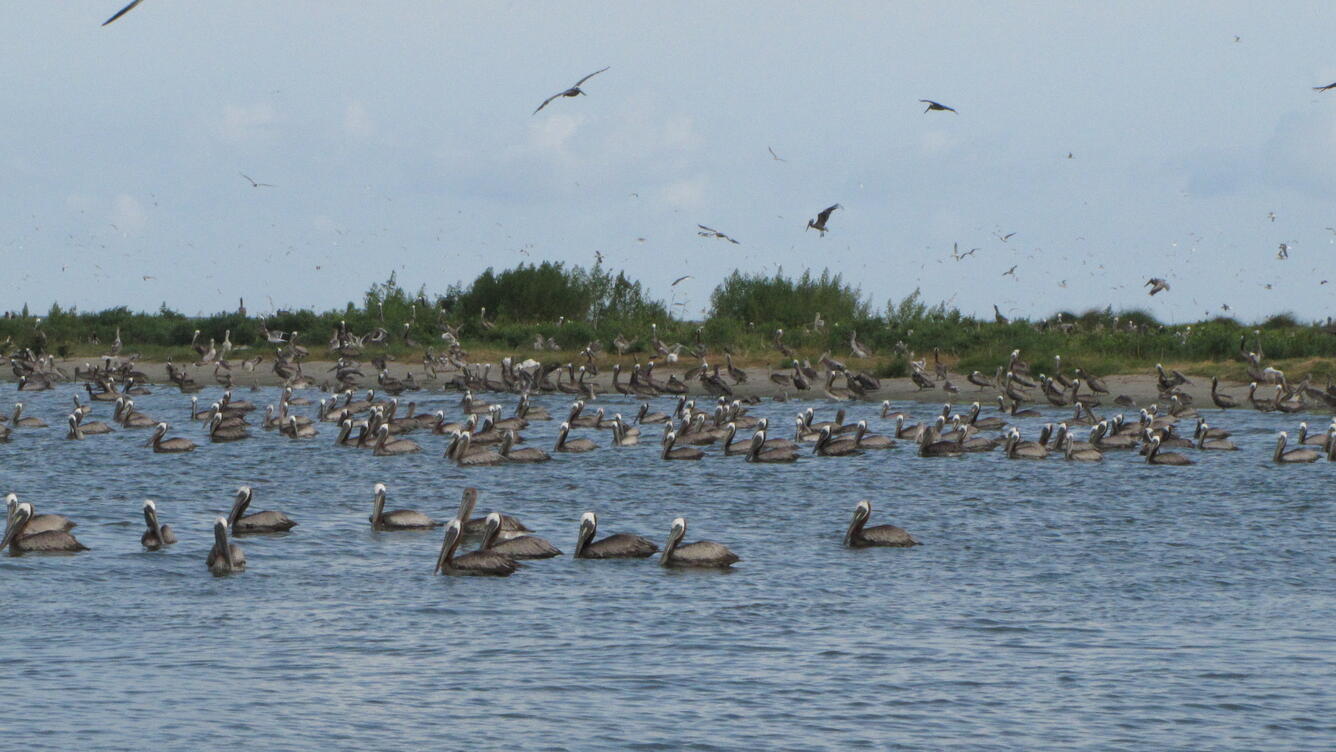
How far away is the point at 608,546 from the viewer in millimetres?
16953

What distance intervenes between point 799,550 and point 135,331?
43457 mm

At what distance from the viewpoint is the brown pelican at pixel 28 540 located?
55.7ft

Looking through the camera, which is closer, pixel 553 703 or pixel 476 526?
pixel 553 703

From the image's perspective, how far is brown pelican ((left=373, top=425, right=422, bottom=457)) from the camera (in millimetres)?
27938

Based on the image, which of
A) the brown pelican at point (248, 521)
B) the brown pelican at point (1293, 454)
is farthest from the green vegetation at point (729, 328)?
the brown pelican at point (248, 521)

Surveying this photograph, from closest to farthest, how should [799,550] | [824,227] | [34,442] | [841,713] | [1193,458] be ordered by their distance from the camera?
[841,713] < [799,550] < [824,227] < [1193,458] < [34,442]

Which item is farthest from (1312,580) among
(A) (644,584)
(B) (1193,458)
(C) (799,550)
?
(B) (1193,458)

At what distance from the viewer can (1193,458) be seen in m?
27.8

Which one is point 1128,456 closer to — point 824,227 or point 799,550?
point 824,227

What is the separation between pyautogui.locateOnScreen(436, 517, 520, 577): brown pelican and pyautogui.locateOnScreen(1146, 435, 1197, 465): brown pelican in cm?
1402

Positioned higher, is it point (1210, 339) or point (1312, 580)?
point (1210, 339)

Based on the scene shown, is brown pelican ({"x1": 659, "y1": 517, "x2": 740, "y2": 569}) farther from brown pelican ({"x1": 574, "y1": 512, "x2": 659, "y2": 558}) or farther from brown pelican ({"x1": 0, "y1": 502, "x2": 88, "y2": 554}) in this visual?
brown pelican ({"x1": 0, "y1": 502, "x2": 88, "y2": 554})

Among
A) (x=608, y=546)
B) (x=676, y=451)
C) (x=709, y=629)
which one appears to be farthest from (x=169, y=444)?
(x=709, y=629)

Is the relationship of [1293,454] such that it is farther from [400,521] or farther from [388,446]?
[400,521]
